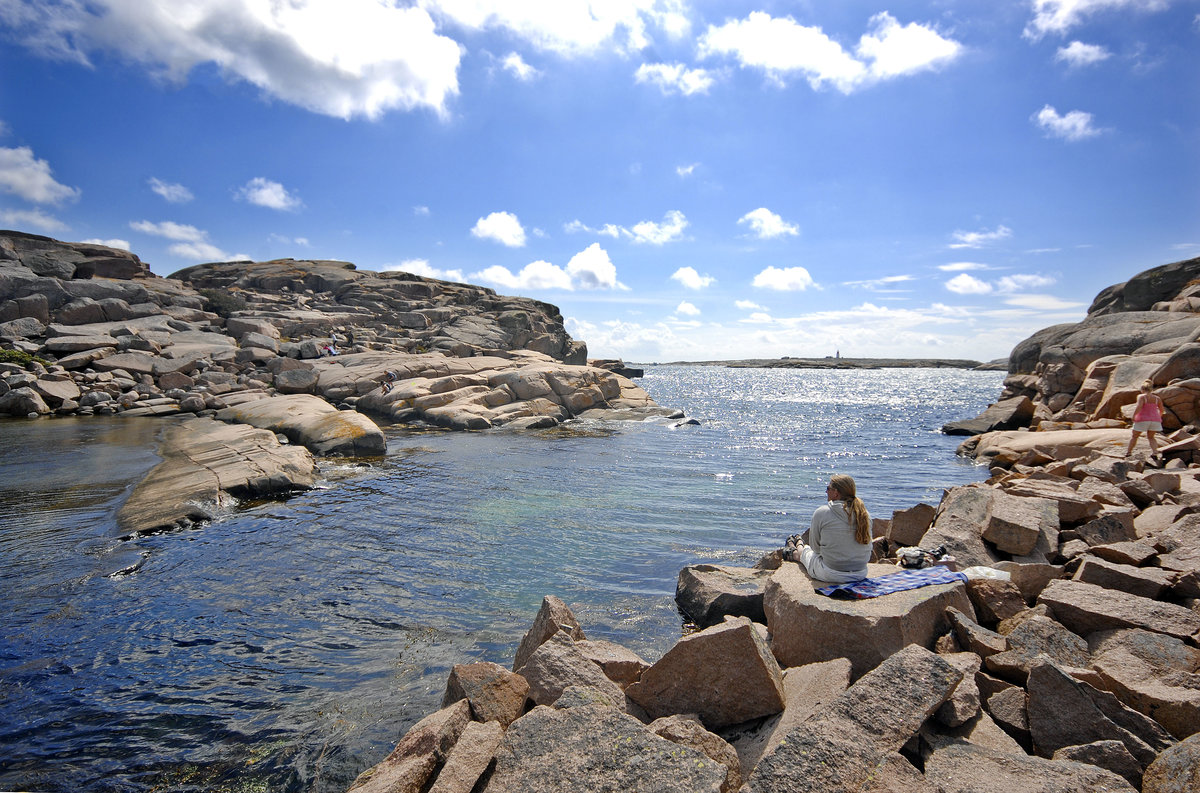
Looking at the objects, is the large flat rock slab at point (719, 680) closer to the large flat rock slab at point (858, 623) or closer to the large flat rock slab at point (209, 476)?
the large flat rock slab at point (858, 623)

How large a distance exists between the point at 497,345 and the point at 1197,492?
151 ft

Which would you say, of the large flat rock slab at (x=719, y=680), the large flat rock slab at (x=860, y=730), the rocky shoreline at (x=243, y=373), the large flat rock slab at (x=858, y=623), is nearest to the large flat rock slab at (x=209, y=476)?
the rocky shoreline at (x=243, y=373)

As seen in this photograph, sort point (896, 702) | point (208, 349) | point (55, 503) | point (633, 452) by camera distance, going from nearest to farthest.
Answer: point (896, 702)
point (55, 503)
point (633, 452)
point (208, 349)

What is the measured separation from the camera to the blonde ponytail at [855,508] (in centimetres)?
645

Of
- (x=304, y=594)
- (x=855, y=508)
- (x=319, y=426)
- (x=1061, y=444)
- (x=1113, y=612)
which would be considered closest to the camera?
(x=1113, y=612)

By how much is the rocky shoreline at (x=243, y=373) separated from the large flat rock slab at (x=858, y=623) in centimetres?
1151

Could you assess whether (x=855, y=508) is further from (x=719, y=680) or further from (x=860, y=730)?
(x=860, y=730)

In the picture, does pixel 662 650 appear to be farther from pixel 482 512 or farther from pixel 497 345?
pixel 497 345

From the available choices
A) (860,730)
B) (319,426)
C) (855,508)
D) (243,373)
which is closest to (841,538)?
(855,508)

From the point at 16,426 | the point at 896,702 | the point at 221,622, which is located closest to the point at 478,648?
the point at 221,622

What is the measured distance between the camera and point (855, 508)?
659 centimetres

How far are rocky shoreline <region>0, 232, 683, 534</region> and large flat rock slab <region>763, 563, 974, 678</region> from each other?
11513 mm

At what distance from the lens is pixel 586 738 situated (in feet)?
12.2

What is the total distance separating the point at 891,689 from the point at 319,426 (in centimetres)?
2109
